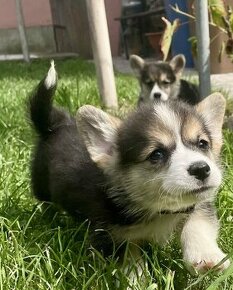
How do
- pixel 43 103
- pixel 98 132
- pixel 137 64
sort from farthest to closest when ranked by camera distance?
pixel 137 64, pixel 43 103, pixel 98 132

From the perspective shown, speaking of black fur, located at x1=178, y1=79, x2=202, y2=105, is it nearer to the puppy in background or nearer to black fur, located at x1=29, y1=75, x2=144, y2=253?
the puppy in background

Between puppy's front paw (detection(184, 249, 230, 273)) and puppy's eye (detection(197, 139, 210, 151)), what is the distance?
42 centimetres

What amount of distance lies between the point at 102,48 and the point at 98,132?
266 centimetres

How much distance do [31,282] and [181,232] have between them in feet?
2.26

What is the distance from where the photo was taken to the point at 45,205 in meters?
2.96

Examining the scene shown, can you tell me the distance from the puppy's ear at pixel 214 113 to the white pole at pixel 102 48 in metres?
2.44

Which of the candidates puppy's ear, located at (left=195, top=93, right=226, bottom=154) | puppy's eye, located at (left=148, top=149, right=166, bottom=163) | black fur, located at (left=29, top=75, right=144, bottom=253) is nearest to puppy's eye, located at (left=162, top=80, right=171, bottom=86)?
black fur, located at (left=29, top=75, right=144, bottom=253)

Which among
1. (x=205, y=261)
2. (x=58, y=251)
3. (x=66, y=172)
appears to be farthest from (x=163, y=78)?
(x=205, y=261)

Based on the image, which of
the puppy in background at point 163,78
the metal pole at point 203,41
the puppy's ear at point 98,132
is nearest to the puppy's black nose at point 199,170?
the puppy's ear at point 98,132

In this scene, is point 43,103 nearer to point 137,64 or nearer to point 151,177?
point 151,177

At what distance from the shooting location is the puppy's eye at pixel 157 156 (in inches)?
89.7

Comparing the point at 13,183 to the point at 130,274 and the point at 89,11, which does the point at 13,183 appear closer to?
the point at 130,274

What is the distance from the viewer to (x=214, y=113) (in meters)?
2.64

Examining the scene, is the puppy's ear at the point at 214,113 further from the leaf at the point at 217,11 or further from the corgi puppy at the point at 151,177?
the leaf at the point at 217,11
